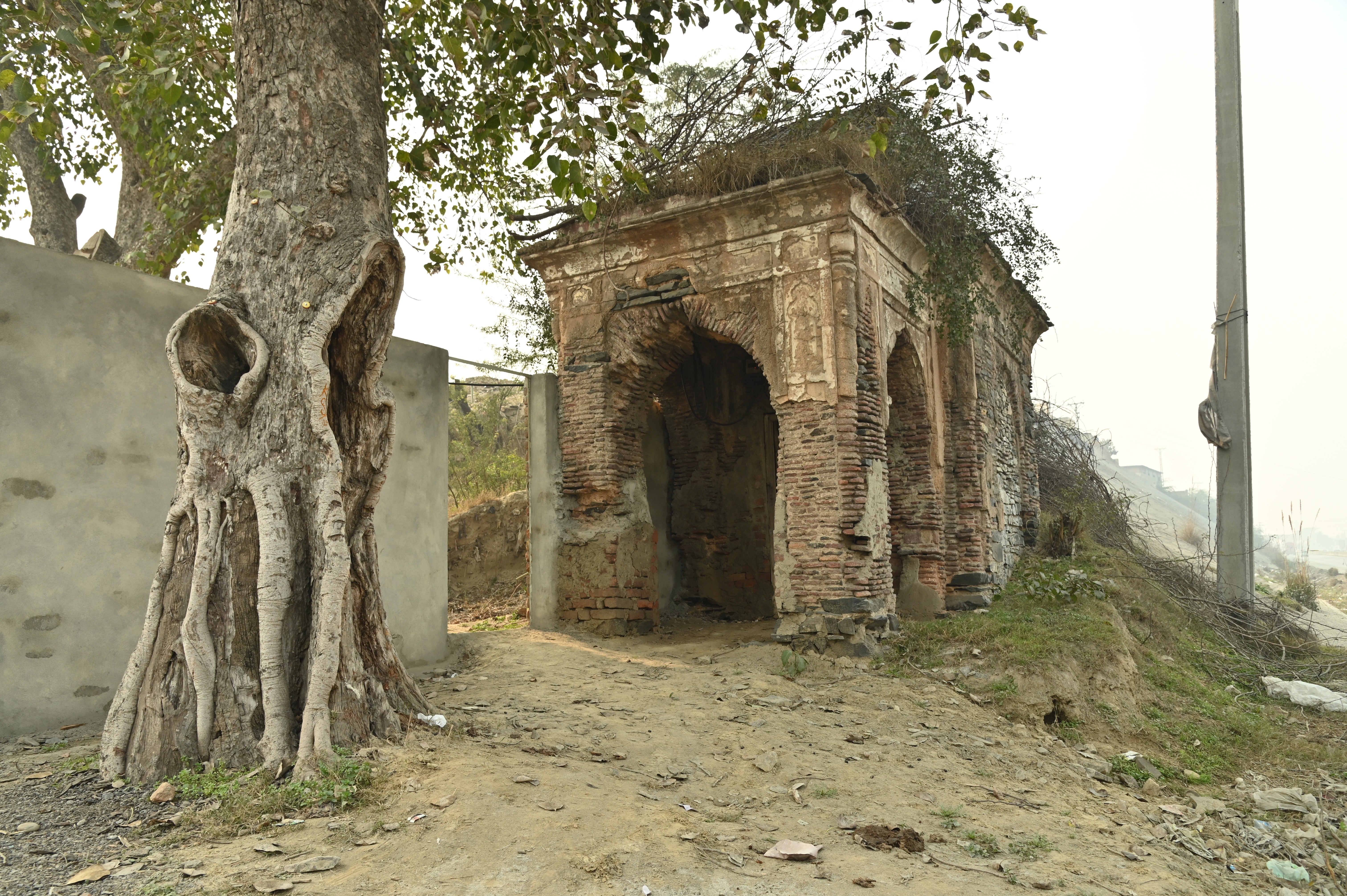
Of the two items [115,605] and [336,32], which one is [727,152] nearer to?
[336,32]

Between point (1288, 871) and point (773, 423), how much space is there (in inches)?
316

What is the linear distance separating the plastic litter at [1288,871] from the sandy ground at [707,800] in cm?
17

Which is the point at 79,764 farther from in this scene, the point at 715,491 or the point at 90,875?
the point at 715,491

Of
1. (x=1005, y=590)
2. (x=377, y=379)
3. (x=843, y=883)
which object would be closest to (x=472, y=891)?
(x=843, y=883)

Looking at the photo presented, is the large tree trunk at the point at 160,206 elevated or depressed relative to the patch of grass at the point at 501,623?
elevated

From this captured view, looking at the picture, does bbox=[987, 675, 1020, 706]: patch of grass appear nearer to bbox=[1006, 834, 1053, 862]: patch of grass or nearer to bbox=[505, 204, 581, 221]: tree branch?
bbox=[1006, 834, 1053, 862]: patch of grass

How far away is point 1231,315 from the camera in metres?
11.0

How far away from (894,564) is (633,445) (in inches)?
140

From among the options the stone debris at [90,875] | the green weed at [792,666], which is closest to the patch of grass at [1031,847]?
the green weed at [792,666]

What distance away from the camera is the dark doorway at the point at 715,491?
11.1 metres

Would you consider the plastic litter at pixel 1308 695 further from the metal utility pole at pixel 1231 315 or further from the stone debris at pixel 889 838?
the stone debris at pixel 889 838

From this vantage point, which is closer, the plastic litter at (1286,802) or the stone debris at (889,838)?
the stone debris at (889,838)

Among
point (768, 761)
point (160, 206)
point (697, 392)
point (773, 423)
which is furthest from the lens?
point (773, 423)

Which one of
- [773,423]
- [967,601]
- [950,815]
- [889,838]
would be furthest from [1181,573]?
[889,838]
